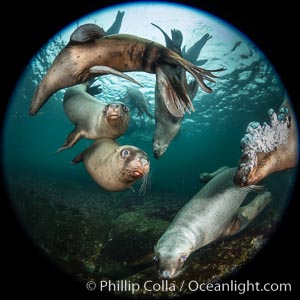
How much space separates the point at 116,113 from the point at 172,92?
1.15 m

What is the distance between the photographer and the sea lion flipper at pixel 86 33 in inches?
130

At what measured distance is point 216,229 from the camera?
464cm

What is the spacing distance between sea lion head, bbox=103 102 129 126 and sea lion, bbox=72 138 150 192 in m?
0.41

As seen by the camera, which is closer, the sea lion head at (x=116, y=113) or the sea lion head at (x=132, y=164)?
the sea lion head at (x=132, y=164)

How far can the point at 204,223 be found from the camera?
4512 millimetres

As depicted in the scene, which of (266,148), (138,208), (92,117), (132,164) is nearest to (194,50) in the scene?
(138,208)

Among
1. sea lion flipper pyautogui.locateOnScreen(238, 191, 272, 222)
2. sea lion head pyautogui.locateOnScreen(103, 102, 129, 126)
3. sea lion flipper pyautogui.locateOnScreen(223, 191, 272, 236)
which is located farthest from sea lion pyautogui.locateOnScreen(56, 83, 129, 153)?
sea lion flipper pyautogui.locateOnScreen(238, 191, 272, 222)

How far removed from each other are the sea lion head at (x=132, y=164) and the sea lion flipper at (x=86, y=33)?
154cm

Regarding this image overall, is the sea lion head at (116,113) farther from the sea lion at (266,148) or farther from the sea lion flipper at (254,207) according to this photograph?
A: the sea lion flipper at (254,207)

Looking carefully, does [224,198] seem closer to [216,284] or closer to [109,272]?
[216,284]

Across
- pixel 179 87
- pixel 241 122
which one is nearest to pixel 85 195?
pixel 179 87

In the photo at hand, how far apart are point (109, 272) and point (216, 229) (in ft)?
7.02

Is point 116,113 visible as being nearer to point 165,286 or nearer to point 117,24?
point 165,286

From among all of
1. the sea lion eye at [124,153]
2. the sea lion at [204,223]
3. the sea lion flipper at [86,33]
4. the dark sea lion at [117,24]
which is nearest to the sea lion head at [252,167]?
the sea lion at [204,223]
